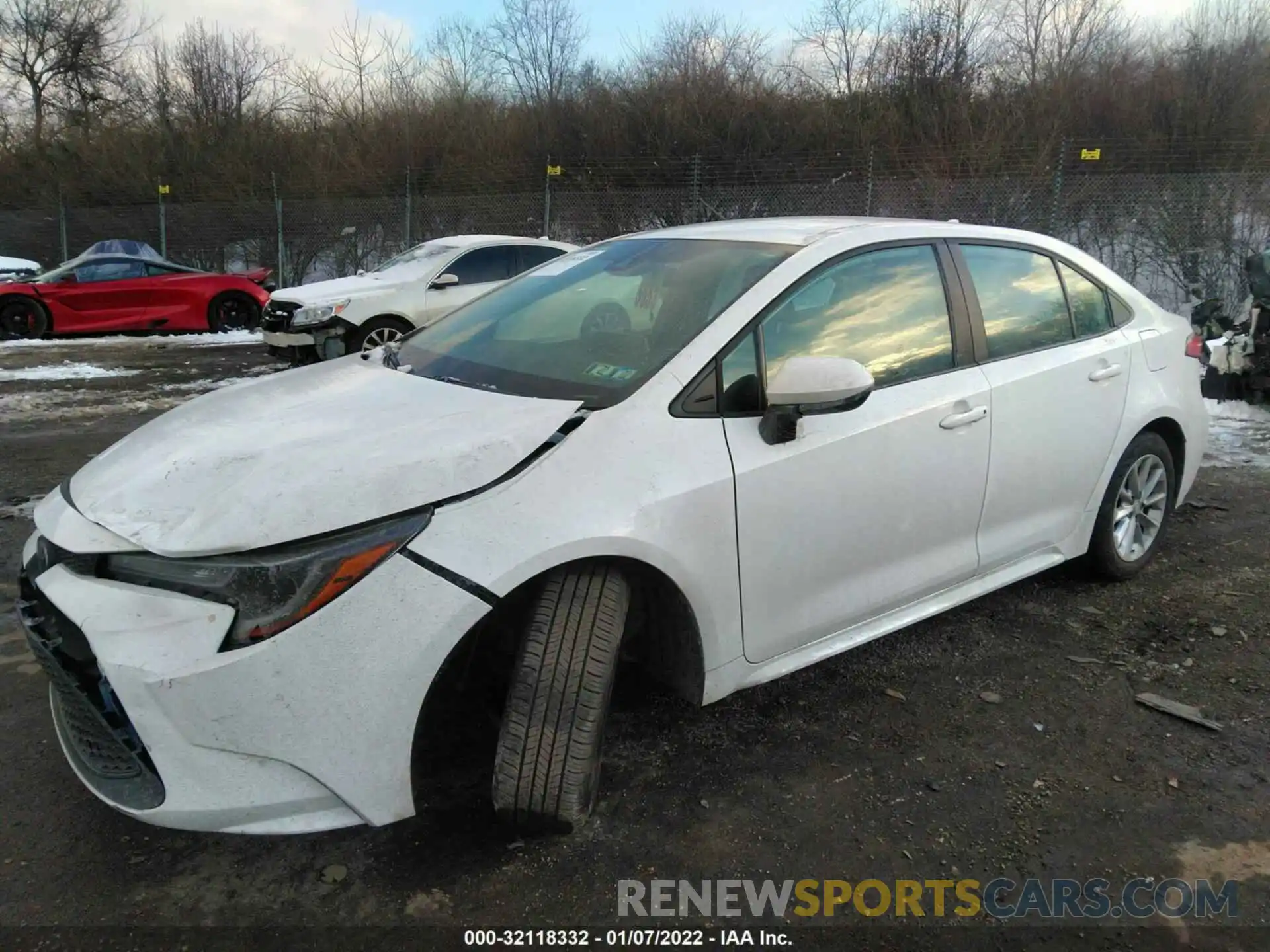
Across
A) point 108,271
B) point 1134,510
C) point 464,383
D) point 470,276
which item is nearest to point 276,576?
point 464,383

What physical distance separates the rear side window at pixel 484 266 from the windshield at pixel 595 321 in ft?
23.4

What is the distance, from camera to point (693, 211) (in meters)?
16.5

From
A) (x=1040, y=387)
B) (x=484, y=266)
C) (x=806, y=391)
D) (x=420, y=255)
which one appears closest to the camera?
(x=806, y=391)

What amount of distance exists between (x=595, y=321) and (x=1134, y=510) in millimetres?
2659

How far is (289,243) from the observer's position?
19484 mm

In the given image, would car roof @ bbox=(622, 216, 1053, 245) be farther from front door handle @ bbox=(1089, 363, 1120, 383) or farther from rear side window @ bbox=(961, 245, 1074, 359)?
front door handle @ bbox=(1089, 363, 1120, 383)

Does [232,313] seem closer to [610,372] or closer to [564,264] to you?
[564,264]

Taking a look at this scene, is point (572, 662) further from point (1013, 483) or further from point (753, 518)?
point (1013, 483)

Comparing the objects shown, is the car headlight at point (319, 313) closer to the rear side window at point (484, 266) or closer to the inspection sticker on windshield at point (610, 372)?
the rear side window at point (484, 266)

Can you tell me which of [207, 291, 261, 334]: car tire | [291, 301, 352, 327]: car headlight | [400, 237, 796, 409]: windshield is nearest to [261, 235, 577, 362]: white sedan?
[291, 301, 352, 327]: car headlight

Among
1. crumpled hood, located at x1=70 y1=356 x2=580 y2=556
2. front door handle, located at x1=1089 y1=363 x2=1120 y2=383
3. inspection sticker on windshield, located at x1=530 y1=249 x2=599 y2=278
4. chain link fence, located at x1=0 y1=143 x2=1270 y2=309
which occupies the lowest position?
crumpled hood, located at x1=70 y1=356 x2=580 y2=556

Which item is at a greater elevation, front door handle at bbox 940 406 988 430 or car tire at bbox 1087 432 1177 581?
front door handle at bbox 940 406 988 430

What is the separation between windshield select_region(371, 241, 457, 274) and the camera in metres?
10.6

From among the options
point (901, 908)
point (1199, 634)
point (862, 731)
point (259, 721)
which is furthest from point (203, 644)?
point (1199, 634)
